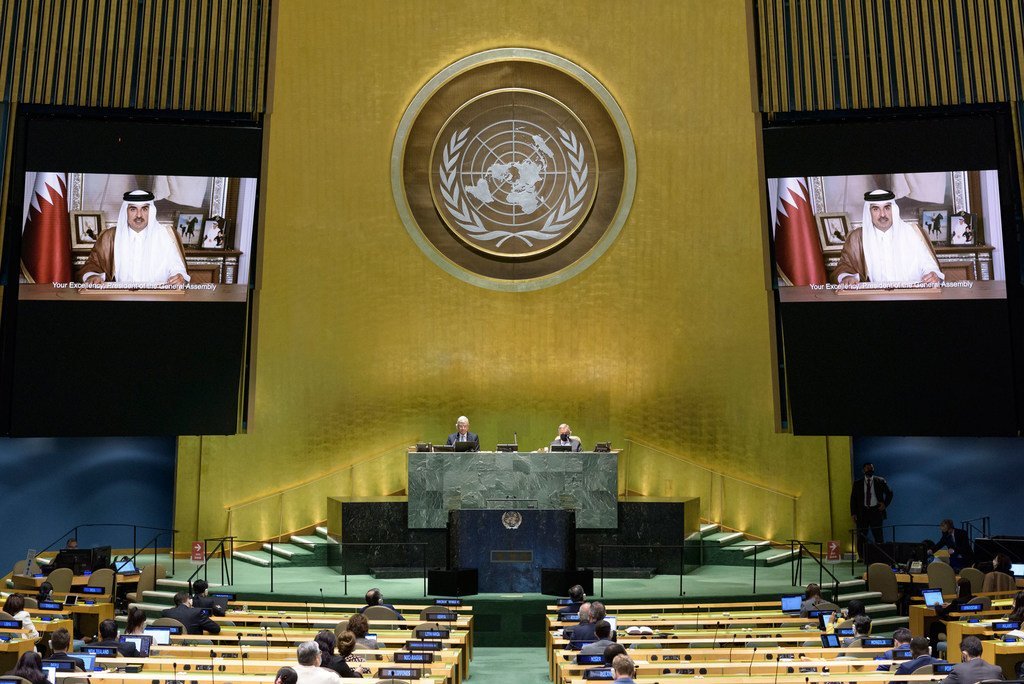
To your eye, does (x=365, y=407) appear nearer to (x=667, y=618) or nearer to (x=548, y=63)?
(x=548, y=63)

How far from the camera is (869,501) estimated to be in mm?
15336

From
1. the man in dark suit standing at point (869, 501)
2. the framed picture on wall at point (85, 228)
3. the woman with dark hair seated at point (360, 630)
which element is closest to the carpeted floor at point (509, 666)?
the woman with dark hair seated at point (360, 630)

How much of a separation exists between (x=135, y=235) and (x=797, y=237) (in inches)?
313

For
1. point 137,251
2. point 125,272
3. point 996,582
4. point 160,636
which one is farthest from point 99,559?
point 996,582

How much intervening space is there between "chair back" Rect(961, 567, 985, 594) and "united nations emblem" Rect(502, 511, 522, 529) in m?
4.55

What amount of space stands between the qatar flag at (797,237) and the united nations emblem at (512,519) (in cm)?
451

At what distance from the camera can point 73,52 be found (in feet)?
50.4

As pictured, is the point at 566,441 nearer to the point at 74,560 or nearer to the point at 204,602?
the point at 204,602

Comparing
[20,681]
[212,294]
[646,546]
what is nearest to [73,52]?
[212,294]

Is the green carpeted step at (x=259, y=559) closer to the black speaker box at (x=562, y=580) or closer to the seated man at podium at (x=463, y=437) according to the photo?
the seated man at podium at (x=463, y=437)

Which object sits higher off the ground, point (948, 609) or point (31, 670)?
point (948, 609)

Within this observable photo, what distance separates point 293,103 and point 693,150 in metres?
5.37

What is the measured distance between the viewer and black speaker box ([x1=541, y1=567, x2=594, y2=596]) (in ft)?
42.6

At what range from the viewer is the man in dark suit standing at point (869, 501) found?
15320mm
